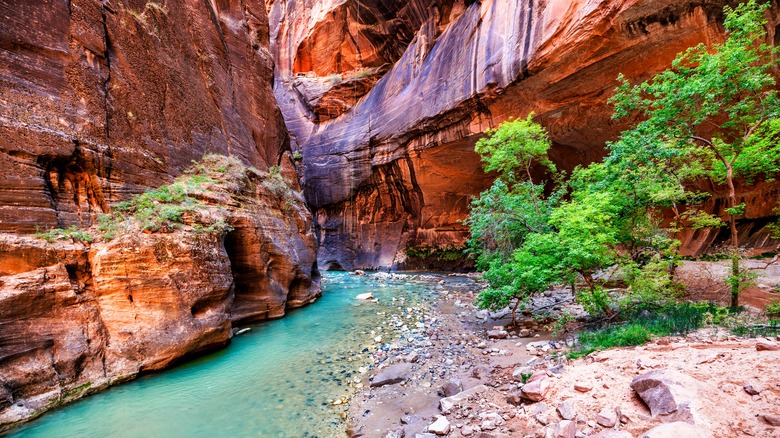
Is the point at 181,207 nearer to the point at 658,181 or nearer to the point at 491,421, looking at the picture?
the point at 491,421

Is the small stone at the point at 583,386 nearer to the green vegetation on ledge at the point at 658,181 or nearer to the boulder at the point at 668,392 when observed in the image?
the boulder at the point at 668,392

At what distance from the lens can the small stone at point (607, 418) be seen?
2250 millimetres

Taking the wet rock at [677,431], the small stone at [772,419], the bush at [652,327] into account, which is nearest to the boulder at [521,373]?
the bush at [652,327]

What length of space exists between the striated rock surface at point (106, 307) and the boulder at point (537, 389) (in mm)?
5463

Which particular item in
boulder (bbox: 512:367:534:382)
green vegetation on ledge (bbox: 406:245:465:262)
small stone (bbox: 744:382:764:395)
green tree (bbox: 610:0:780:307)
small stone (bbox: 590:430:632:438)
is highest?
green tree (bbox: 610:0:780:307)

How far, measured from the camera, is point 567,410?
2.53m

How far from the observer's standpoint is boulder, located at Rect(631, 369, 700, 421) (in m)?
2.05

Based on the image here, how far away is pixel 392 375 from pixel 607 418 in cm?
284

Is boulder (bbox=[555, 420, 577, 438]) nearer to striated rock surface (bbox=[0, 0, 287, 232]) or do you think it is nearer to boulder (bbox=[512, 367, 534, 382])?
boulder (bbox=[512, 367, 534, 382])

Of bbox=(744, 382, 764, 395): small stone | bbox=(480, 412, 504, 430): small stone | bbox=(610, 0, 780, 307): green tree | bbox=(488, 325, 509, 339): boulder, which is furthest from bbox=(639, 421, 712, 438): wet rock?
bbox=(610, 0, 780, 307): green tree

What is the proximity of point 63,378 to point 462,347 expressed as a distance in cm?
607

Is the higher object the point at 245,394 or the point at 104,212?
the point at 104,212

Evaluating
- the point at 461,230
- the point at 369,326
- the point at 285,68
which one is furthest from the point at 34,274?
the point at 285,68

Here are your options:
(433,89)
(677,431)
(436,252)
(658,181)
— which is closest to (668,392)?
(677,431)
